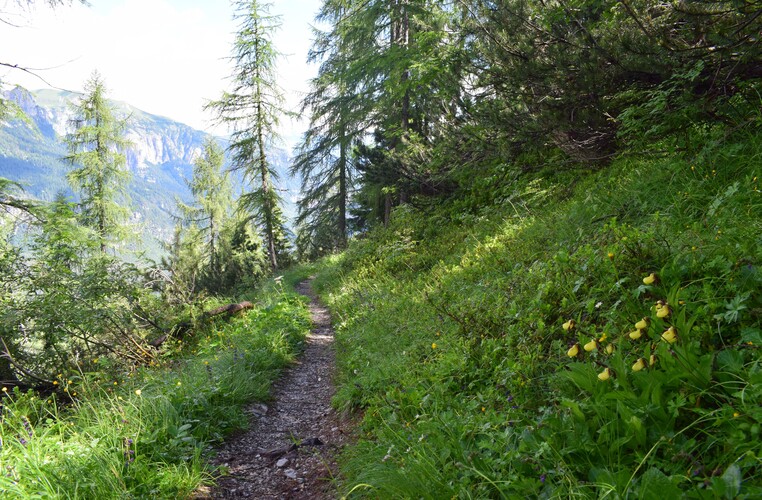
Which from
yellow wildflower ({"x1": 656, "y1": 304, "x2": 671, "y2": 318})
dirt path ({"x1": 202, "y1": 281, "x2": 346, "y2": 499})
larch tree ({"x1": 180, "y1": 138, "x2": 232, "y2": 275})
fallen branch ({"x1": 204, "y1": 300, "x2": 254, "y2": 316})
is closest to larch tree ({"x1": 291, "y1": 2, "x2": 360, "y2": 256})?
larch tree ({"x1": 180, "y1": 138, "x2": 232, "y2": 275})

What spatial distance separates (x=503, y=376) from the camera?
3330mm

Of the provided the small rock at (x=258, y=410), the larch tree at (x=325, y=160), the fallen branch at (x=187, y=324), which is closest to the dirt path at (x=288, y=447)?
the small rock at (x=258, y=410)

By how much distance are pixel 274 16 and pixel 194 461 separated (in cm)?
2136

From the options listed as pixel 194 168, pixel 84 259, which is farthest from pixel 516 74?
pixel 194 168

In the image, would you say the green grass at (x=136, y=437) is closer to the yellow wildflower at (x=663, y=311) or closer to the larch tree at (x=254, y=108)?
the yellow wildflower at (x=663, y=311)

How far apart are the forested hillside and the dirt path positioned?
0.27ft

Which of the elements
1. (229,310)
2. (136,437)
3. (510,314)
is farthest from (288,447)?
(229,310)

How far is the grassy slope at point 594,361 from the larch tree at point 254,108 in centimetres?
1752

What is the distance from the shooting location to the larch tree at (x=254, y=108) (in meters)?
20.2

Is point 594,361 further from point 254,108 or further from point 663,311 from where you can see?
point 254,108

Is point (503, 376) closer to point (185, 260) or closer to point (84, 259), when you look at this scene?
point (84, 259)

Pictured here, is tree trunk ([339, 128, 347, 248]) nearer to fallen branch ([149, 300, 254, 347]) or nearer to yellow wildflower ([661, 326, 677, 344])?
fallen branch ([149, 300, 254, 347])

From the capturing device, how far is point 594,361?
2.56 meters

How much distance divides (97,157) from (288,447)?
23272mm
